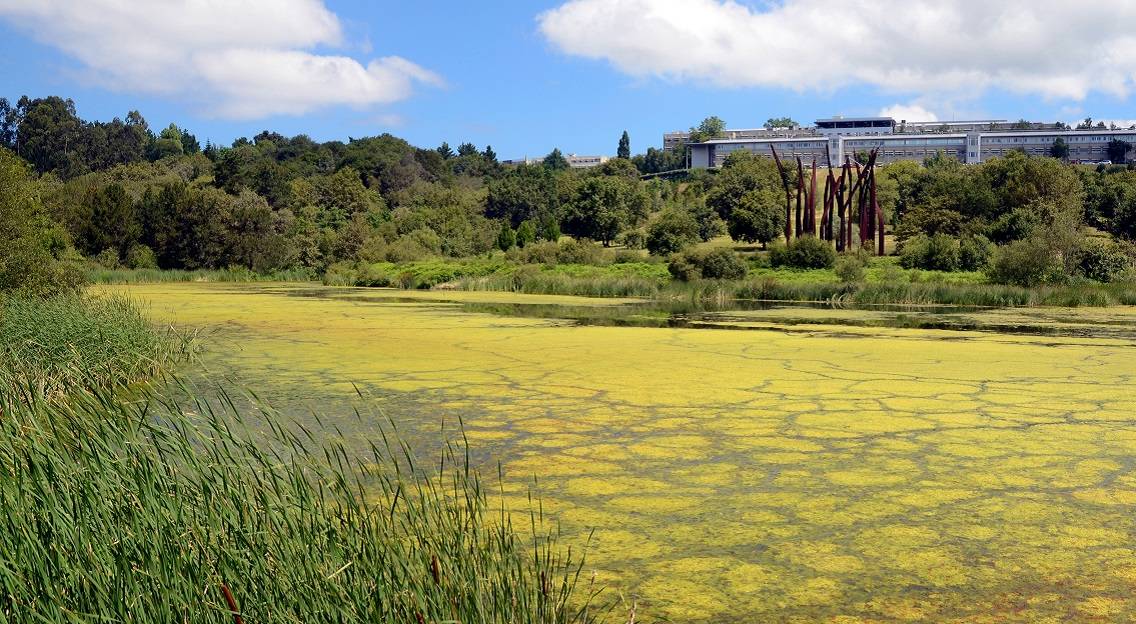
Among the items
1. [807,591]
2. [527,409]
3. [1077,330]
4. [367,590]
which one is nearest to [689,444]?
[527,409]

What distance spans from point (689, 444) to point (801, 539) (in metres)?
2.49

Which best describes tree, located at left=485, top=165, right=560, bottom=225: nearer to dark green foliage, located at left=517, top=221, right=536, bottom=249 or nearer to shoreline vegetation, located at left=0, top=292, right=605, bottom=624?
dark green foliage, located at left=517, top=221, right=536, bottom=249

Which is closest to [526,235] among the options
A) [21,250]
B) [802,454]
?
[21,250]

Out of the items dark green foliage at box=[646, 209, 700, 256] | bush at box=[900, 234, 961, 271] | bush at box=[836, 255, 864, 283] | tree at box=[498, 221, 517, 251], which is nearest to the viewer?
bush at box=[836, 255, 864, 283]

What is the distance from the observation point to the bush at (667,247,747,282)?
33531 millimetres

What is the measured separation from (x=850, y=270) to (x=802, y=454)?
25351 mm

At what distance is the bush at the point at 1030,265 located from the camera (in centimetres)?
2869

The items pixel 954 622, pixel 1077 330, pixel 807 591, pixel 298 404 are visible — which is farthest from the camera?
pixel 1077 330

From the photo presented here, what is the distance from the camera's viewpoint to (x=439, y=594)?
300cm

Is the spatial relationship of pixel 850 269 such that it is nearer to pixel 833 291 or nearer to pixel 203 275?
pixel 833 291

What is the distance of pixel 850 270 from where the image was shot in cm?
3219

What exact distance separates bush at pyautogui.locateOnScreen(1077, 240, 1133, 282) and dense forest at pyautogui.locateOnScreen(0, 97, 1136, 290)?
0.04 meters

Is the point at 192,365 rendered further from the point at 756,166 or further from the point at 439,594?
the point at 756,166

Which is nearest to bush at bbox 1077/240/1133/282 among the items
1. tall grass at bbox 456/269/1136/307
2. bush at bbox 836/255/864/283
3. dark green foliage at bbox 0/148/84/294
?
tall grass at bbox 456/269/1136/307
